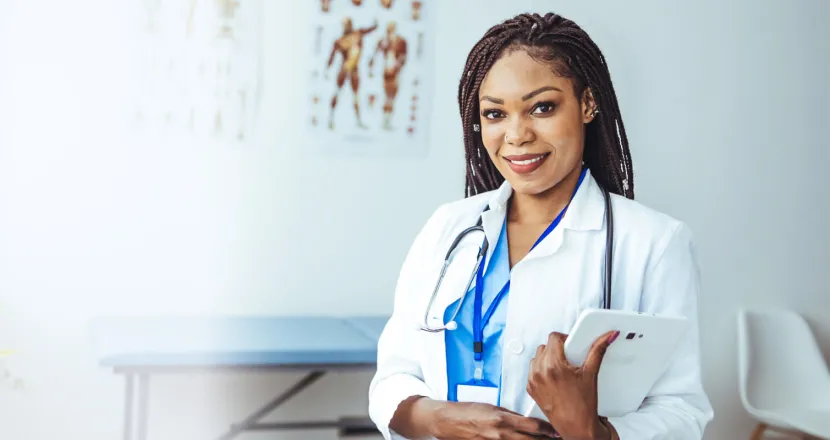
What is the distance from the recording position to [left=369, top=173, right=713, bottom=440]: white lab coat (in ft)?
3.78

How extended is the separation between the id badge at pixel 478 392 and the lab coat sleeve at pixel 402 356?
0.06m

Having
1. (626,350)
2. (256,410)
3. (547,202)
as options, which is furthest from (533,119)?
(256,410)

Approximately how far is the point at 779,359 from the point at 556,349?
203 cm

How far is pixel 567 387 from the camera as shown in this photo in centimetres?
106

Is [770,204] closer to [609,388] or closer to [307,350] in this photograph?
[307,350]

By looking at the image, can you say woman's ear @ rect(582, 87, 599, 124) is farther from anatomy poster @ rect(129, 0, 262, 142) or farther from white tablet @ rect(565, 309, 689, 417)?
anatomy poster @ rect(129, 0, 262, 142)

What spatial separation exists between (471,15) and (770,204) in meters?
1.11

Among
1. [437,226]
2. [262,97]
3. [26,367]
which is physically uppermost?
[262,97]

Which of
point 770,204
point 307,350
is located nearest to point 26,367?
point 307,350

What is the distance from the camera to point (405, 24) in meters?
2.48

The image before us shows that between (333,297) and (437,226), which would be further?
(333,297)

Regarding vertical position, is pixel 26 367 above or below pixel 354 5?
below

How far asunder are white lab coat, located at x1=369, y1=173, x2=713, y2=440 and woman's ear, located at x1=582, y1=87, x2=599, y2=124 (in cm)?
9

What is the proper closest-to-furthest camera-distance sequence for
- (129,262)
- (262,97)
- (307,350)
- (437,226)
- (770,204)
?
(437,226)
(307,350)
(129,262)
(262,97)
(770,204)
